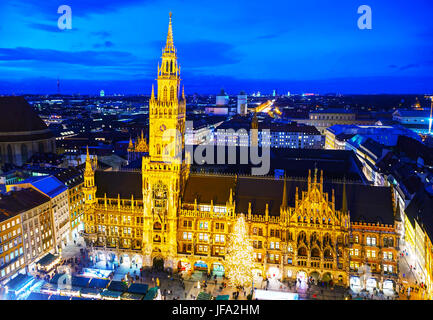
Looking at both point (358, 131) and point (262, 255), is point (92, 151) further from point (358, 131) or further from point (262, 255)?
point (358, 131)

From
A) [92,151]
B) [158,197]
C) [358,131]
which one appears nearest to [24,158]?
[92,151]

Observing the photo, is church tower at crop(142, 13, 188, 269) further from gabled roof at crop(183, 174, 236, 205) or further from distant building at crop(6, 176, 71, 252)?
distant building at crop(6, 176, 71, 252)

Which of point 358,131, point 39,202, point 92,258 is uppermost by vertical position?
point 358,131

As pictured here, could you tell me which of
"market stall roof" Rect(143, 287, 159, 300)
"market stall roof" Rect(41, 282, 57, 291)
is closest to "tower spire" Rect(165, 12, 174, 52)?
"market stall roof" Rect(143, 287, 159, 300)

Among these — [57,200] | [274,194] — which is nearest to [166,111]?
[274,194]

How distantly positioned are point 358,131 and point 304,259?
12799cm

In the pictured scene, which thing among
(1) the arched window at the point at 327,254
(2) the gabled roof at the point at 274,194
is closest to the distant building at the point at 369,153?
(2) the gabled roof at the point at 274,194

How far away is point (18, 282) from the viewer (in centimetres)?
5769

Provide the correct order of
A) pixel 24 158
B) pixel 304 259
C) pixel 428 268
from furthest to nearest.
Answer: pixel 24 158, pixel 304 259, pixel 428 268

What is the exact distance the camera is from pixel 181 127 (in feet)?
232

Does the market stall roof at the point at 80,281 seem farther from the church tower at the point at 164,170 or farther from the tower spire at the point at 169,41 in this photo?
the tower spire at the point at 169,41

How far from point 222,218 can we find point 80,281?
2504cm

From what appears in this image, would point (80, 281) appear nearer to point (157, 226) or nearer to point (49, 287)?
point (49, 287)

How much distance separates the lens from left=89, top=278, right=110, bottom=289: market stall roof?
5609 centimetres
